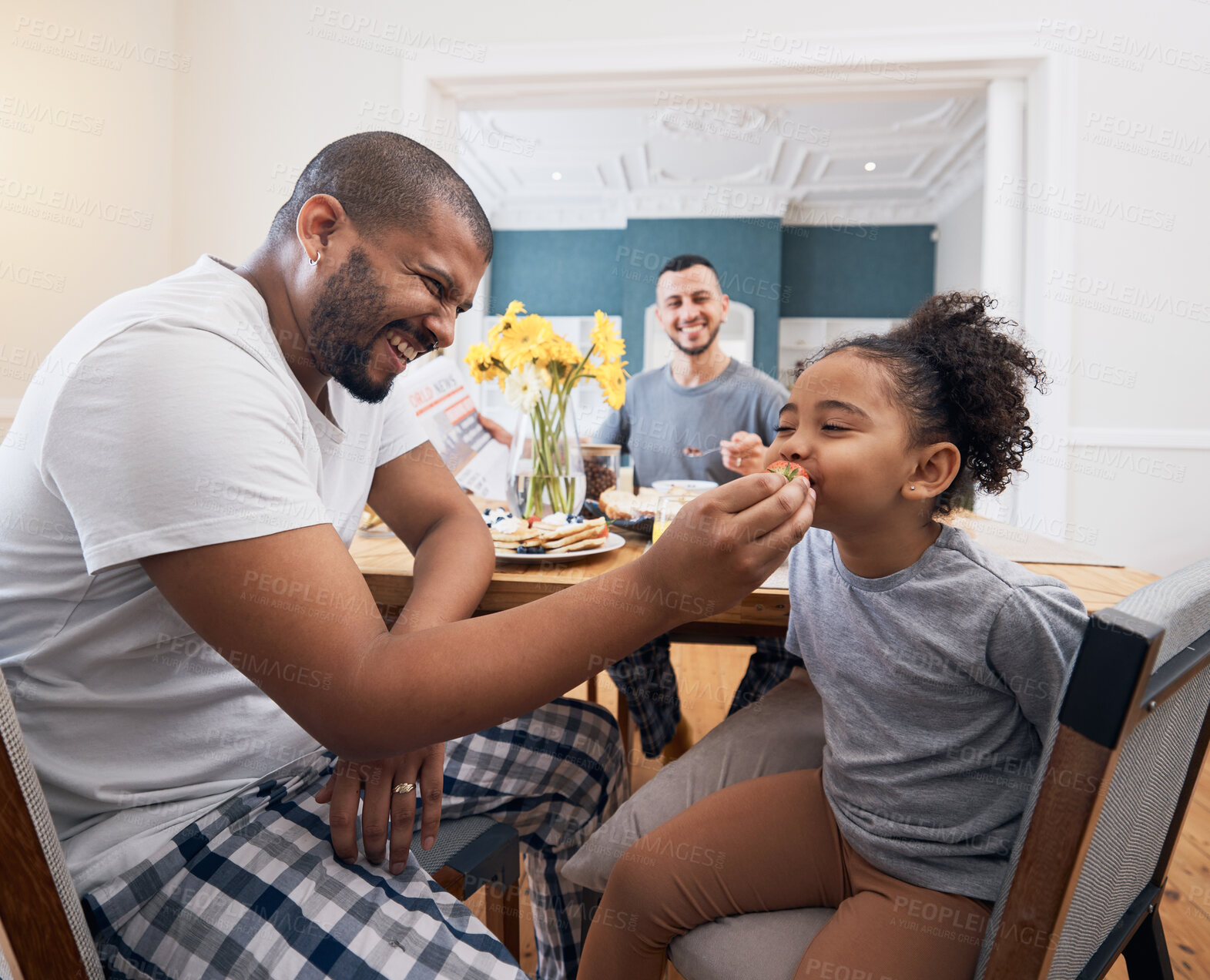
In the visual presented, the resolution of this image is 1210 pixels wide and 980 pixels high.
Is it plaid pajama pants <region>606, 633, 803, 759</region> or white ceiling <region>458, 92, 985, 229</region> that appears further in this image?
white ceiling <region>458, 92, 985, 229</region>

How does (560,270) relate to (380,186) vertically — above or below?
above

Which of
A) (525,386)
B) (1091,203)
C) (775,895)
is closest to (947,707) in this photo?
(775,895)

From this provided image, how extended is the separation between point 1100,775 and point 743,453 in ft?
3.67

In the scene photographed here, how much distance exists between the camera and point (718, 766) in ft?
3.40

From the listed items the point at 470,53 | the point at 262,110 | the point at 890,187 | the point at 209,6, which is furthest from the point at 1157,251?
the point at 890,187

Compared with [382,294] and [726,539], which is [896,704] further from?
[382,294]

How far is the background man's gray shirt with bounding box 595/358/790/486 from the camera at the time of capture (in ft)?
9.57

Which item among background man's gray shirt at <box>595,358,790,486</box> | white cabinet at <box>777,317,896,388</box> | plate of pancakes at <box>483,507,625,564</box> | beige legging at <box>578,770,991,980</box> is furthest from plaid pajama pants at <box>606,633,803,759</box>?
white cabinet at <box>777,317,896,388</box>

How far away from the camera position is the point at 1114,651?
0.41 metres

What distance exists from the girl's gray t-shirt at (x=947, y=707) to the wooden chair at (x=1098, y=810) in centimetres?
11

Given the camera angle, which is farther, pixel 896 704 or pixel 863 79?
pixel 863 79

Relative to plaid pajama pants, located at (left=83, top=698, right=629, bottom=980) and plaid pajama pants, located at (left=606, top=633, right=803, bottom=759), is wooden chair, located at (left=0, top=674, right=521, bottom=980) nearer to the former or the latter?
plaid pajama pants, located at (left=83, top=698, right=629, bottom=980)

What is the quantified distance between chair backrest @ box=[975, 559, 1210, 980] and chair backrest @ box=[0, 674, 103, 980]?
734mm

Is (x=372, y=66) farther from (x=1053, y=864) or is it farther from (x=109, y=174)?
(x=1053, y=864)
